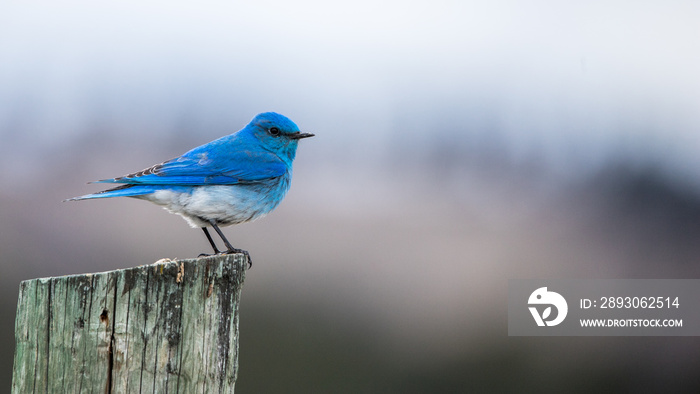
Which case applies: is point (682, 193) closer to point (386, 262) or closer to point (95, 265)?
point (386, 262)

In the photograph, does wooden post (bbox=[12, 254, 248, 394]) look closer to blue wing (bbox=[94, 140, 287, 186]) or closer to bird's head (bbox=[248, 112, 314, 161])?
blue wing (bbox=[94, 140, 287, 186])

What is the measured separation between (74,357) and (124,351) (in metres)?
0.19

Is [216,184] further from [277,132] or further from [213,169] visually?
[277,132]

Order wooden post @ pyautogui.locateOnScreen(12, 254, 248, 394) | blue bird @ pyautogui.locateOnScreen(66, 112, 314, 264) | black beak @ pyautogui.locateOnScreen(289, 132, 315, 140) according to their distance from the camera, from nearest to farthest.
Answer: wooden post @ pyautogui.locateOnScreen(12, 254, 248, 394), blue bird @ pyautogui.locateOnScreen(66, 112, 314, 264), black beak @ pyautogui.locateOnScreen(289, 132, 315, 140)

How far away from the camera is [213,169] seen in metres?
5.85

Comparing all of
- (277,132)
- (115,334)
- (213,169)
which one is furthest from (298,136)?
(115,334)

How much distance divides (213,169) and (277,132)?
77 cm

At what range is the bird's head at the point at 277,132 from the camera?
638 centimetres

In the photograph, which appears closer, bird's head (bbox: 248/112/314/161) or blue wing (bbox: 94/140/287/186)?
blue wing (bbox: 94/140/287/186)

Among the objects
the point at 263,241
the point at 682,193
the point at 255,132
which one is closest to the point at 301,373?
the point at 263,241

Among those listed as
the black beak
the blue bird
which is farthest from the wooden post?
the black beak

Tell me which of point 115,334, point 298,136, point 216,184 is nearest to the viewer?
point 115,334

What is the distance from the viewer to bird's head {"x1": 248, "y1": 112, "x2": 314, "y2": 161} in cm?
638

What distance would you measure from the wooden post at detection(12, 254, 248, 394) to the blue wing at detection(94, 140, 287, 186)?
2417 mm
